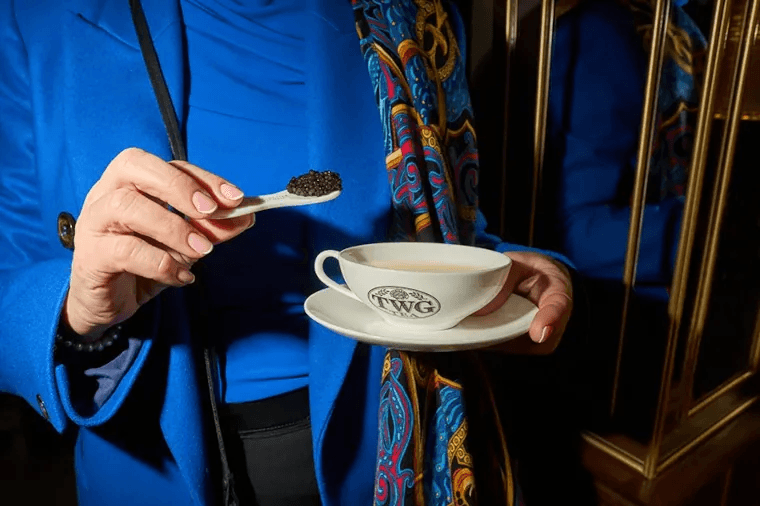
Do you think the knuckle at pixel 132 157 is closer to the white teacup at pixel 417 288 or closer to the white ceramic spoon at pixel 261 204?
the white ceramic spoon at pixel 261 204

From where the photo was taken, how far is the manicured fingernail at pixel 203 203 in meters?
0.38

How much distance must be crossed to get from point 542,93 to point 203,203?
0.64 meters

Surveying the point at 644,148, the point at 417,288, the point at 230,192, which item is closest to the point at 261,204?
the point at 230,192

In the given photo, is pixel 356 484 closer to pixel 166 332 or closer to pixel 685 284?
pixel 166 332

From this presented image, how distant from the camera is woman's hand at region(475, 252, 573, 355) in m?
0.53

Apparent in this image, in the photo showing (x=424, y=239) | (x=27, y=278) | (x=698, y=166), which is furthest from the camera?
(x=698, y=166)

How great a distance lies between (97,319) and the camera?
46cm

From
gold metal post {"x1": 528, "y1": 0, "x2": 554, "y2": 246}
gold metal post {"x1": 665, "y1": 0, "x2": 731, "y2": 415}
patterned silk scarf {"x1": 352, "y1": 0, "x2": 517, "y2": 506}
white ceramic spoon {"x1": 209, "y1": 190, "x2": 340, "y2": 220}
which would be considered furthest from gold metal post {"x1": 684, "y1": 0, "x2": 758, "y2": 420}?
white ceramic spoon {"x1": 209, "y1": 190, "x2": 340, "y2": 220}

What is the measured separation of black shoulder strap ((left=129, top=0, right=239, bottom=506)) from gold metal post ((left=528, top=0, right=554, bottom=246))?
556mm

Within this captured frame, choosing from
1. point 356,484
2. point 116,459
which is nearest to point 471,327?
point 356,484

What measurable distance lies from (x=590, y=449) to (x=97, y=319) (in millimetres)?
775

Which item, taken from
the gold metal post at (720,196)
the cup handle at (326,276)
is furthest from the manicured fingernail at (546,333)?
the gold metal post at (720,196)

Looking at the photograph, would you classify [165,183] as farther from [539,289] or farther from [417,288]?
[539,289]

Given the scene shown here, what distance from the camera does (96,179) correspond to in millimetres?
528
